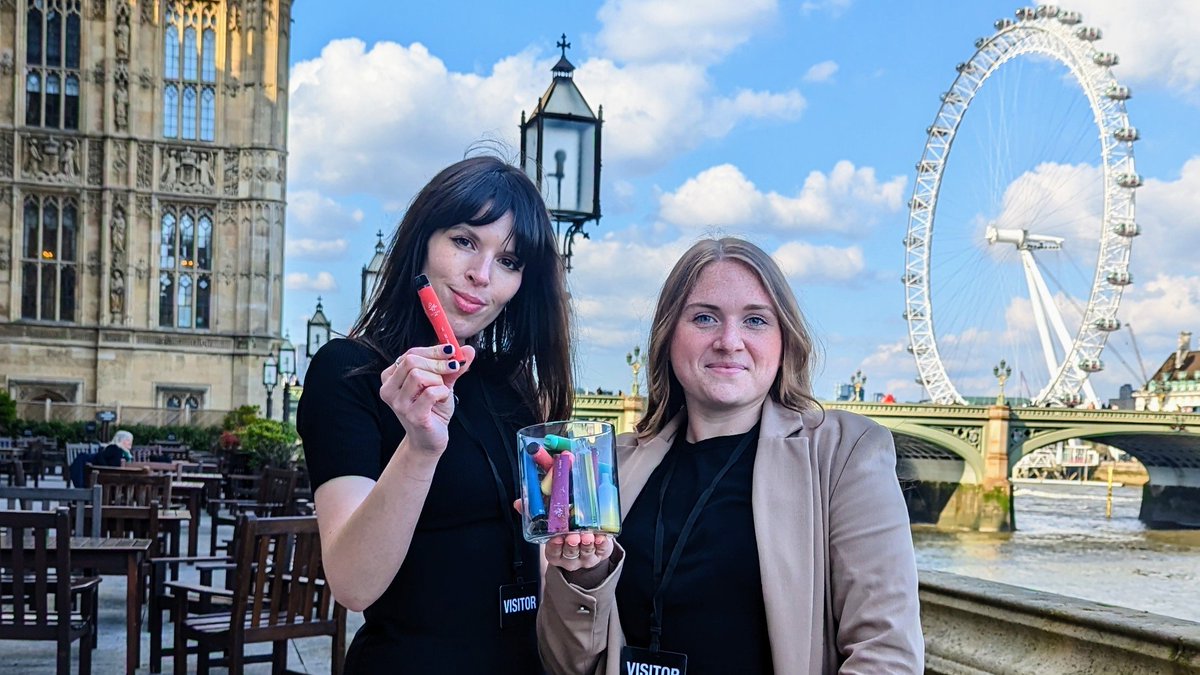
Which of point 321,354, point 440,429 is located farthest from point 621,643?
→ point 321,354

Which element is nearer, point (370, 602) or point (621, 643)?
point (370, 602)

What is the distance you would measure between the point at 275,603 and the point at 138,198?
89.0ft

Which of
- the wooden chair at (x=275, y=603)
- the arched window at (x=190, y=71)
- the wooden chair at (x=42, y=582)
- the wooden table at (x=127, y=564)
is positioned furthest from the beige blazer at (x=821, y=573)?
the arched window at (x=190, y=71)

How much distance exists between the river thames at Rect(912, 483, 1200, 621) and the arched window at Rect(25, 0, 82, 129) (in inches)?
857

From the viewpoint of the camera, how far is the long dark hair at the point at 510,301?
198 centimetres

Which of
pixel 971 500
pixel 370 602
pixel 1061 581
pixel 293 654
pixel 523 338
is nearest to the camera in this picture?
pixel 370 602

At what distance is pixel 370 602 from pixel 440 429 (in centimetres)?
33

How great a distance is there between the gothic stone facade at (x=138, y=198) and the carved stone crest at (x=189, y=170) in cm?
3

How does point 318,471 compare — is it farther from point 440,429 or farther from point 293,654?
point 293,654

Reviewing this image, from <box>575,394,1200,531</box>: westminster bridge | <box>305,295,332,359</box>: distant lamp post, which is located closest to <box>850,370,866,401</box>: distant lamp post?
<box>575,394,1200,531</box>: westminster bridge

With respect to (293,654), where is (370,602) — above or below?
above

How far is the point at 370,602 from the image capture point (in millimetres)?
1812

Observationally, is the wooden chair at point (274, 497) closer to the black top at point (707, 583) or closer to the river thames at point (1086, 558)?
the black top at point (707, 583)

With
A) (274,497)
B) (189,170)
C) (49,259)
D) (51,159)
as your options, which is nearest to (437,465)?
(274,497)
